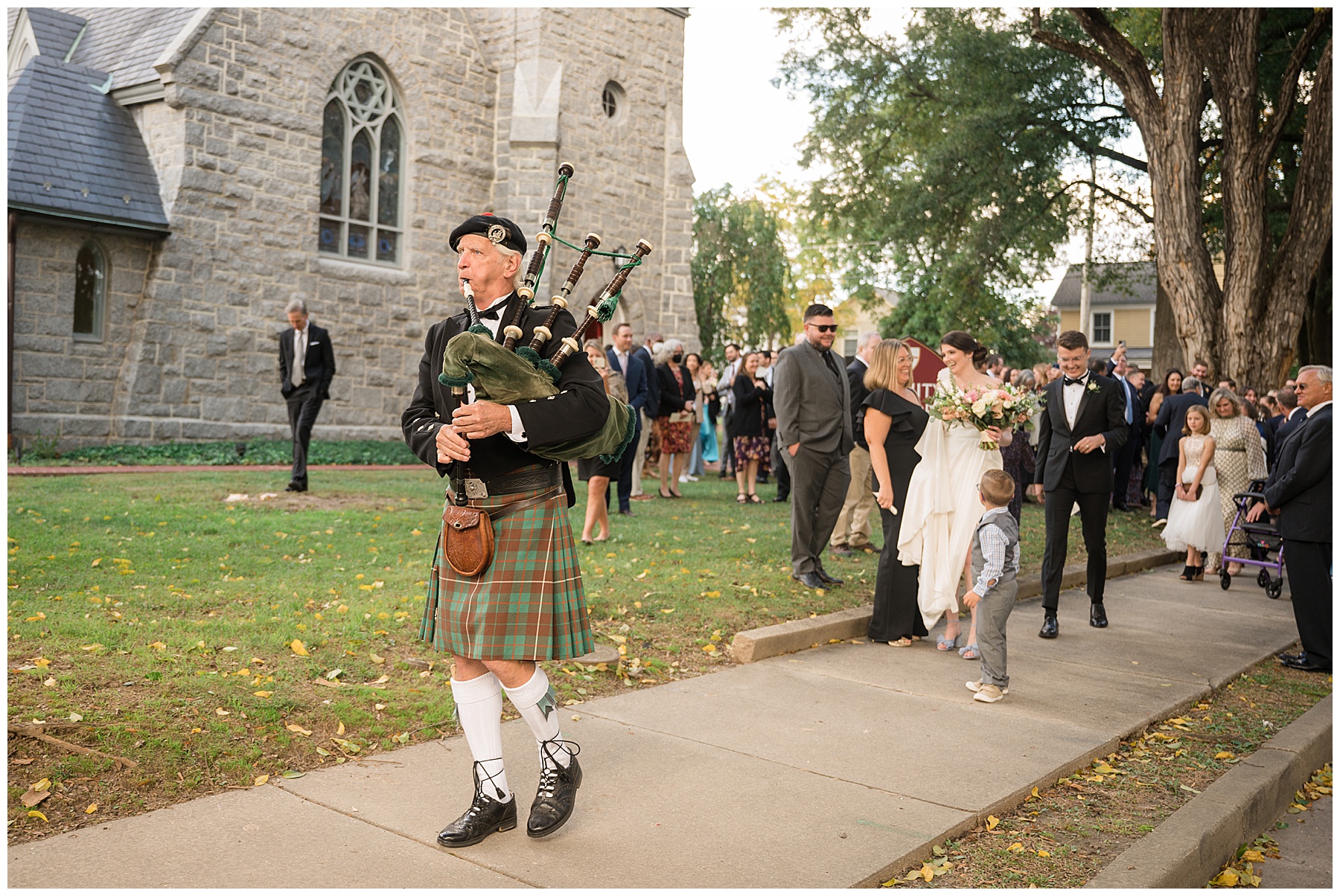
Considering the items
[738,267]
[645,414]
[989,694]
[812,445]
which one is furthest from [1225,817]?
[738,267]

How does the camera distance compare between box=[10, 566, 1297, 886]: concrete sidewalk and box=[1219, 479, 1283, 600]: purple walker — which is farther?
box=[1219, 479, 1283, 600]: purple walker

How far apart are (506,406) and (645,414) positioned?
10.5m

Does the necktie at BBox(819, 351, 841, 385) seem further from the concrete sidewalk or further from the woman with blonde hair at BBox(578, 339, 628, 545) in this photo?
the concrete sidewalk

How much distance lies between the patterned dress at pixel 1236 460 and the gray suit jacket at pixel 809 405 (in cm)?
523

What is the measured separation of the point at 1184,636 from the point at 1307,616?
956 mm

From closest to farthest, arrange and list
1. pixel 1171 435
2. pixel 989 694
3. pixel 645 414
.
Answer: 1. pixel 989 694
2. pixel 1171 435
3. pixel 645 414

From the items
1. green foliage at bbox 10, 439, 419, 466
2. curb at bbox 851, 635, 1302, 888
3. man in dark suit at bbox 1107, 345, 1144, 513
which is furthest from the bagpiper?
green foliage at bbox 10, 439, 419, 466

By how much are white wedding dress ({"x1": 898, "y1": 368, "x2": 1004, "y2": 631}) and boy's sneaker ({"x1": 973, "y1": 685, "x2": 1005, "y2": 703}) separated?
3.74 feet

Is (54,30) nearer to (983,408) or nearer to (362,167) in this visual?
(362,167)

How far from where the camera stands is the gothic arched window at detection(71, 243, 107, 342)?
16188mm

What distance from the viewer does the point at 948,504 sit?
7.37m

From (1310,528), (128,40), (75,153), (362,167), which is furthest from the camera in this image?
(362,167)

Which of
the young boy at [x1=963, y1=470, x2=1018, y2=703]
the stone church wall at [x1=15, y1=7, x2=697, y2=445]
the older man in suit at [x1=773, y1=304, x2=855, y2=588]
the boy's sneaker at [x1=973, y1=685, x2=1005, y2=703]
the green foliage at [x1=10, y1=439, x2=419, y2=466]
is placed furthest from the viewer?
the stone church wall at [x1=15, y1=7, x2=697, y2=445]

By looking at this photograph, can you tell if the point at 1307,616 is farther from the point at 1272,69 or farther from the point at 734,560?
the point at 1272,69
